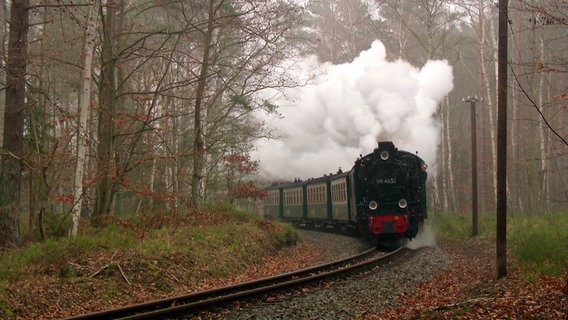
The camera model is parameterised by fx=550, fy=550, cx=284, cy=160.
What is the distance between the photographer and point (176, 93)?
82.2 ft

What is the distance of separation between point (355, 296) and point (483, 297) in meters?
2.21

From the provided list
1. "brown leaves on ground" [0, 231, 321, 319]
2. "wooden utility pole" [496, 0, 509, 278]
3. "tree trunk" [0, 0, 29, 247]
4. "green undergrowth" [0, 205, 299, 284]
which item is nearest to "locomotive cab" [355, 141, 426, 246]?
"green undergrowth" [0, 205, 299, 284]

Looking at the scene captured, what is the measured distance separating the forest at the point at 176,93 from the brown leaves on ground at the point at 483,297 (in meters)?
2.21

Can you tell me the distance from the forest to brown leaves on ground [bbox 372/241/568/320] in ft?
7.25

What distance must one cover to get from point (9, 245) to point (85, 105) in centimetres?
357

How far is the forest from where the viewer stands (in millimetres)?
13000

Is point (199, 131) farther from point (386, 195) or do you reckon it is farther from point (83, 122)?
point (83, 122)

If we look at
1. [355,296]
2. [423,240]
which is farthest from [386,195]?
[355,296]

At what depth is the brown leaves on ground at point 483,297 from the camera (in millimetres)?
7824

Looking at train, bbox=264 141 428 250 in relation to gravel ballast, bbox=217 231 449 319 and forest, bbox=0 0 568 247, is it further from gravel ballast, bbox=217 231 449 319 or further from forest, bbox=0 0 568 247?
forest, bbox=0 0 568 247

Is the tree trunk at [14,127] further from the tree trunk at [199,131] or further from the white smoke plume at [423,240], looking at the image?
the white smoke plume at [423,240]

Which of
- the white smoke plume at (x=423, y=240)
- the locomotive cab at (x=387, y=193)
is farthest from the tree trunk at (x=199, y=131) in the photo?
the white smoke plume at (x=423, y=240)

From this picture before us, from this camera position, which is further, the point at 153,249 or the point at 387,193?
the point at 387,193

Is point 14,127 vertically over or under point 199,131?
under
